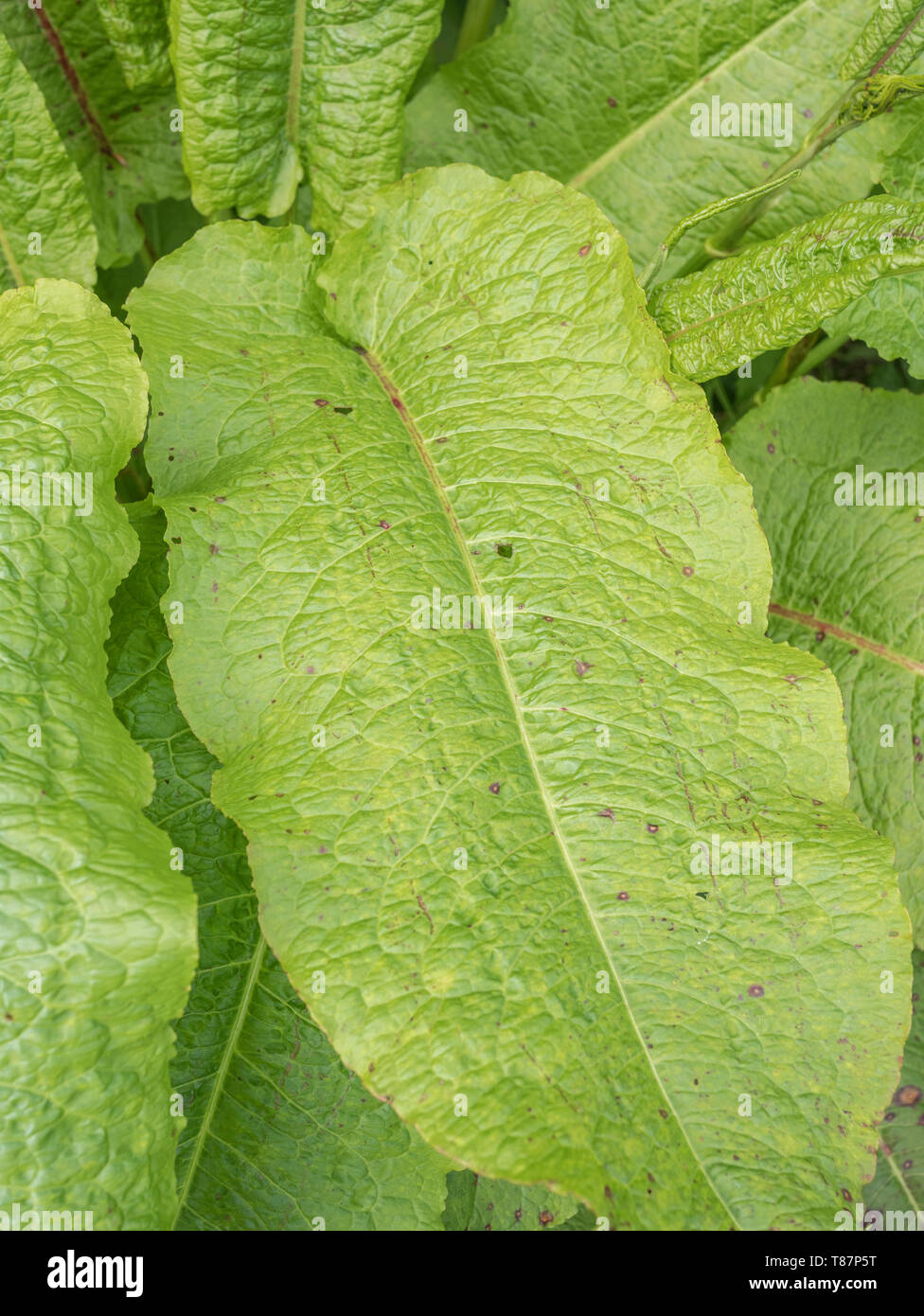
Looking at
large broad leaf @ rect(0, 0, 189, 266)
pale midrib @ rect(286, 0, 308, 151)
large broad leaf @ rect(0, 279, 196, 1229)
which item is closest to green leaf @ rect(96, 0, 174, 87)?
large broad leaf @ rect(0, 0, 189, 266)

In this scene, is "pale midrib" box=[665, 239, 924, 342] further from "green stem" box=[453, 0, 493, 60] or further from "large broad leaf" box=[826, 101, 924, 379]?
"green stem" box=[453, 0, 493, 60]

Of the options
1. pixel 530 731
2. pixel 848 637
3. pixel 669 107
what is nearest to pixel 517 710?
pixel 530 731

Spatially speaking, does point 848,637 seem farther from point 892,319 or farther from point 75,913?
point 75,913

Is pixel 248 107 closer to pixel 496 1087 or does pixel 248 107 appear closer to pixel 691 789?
pixel 691 789

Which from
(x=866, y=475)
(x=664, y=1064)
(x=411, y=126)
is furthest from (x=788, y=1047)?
(x=411, y=126)

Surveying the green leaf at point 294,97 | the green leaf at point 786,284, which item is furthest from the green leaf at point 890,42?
the green leaf at point 294,97

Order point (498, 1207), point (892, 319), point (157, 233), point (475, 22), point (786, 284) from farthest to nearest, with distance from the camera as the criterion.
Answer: point (157, 233) → point (475, 22) → point (498, 1207) → point (892, 319) → point (786, 284)
